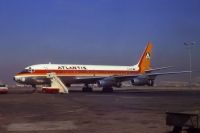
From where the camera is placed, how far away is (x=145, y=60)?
69688mm

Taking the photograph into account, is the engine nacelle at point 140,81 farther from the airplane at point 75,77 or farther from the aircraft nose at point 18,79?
the aircraft nose at point 18,79

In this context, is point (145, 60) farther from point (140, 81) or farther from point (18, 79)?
point (18, 79)

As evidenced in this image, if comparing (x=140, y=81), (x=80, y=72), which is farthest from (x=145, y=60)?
(x=80, y=72)

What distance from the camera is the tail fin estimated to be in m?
68.5

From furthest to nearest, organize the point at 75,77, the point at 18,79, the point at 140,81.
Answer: the point at 75,77 < the point at 140,81 < the point at 18,79

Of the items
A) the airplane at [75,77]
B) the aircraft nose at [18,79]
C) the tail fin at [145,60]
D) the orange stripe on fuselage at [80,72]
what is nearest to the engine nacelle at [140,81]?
the airplane at [75,77]

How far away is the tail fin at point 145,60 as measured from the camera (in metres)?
68.5

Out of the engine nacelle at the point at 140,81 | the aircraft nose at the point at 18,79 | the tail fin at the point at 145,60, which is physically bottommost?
the engine nacelle at the point at 140,81

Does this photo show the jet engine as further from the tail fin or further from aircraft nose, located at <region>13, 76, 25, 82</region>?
aircraft nose, located at <region>13, 76, 25, 82</region>

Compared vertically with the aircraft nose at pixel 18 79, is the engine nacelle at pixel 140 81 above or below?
below

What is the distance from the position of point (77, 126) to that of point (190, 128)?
532 centimetres

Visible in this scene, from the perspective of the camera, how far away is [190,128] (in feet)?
36.2

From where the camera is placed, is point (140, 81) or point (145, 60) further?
point (145, 60)

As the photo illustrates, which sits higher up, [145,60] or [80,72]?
[145,60]
